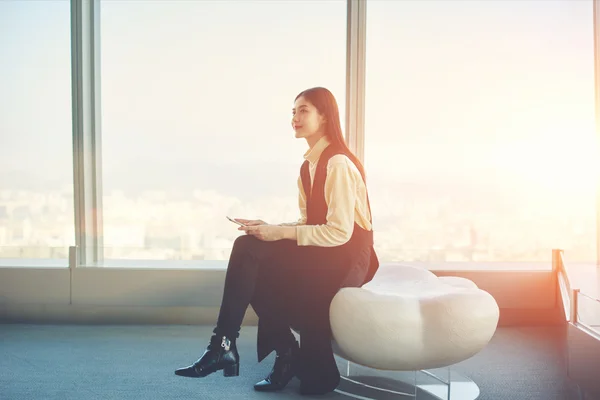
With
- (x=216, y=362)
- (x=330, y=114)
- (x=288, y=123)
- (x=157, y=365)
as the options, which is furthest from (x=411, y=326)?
(x=288, y=123)

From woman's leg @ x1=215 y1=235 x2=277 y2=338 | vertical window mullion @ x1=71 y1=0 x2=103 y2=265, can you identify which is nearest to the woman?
woman's leg @ x1=215 y1=235 x2=277 y2=338

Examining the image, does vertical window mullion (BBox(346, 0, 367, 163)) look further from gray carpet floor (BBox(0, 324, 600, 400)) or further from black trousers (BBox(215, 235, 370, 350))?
black trousers (BBox(215, 235, 370, 350))

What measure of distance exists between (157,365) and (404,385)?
109 cm

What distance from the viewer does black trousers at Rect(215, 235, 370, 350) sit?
2303mm

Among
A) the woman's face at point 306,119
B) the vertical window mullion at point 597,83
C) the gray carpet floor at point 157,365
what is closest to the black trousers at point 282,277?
the gray carpet floor at point 157,365

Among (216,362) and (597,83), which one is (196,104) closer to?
(216,362)

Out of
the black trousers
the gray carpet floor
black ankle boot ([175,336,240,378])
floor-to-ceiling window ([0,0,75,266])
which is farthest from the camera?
floor-to-ceiling window ([0,0,75,266])

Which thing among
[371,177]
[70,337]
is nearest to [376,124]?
[371,177]

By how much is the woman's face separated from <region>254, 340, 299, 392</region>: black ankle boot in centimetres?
86

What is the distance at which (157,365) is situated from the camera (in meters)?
2.81

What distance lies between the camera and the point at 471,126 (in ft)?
12.9

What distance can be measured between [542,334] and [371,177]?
1.34 metres

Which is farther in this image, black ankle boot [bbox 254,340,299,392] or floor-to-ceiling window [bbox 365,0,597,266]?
floor-to-ceiling window [bbox 365,0,597,266]

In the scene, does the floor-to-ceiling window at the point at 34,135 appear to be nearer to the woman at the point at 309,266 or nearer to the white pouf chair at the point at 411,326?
the woman at the point at 309,266
